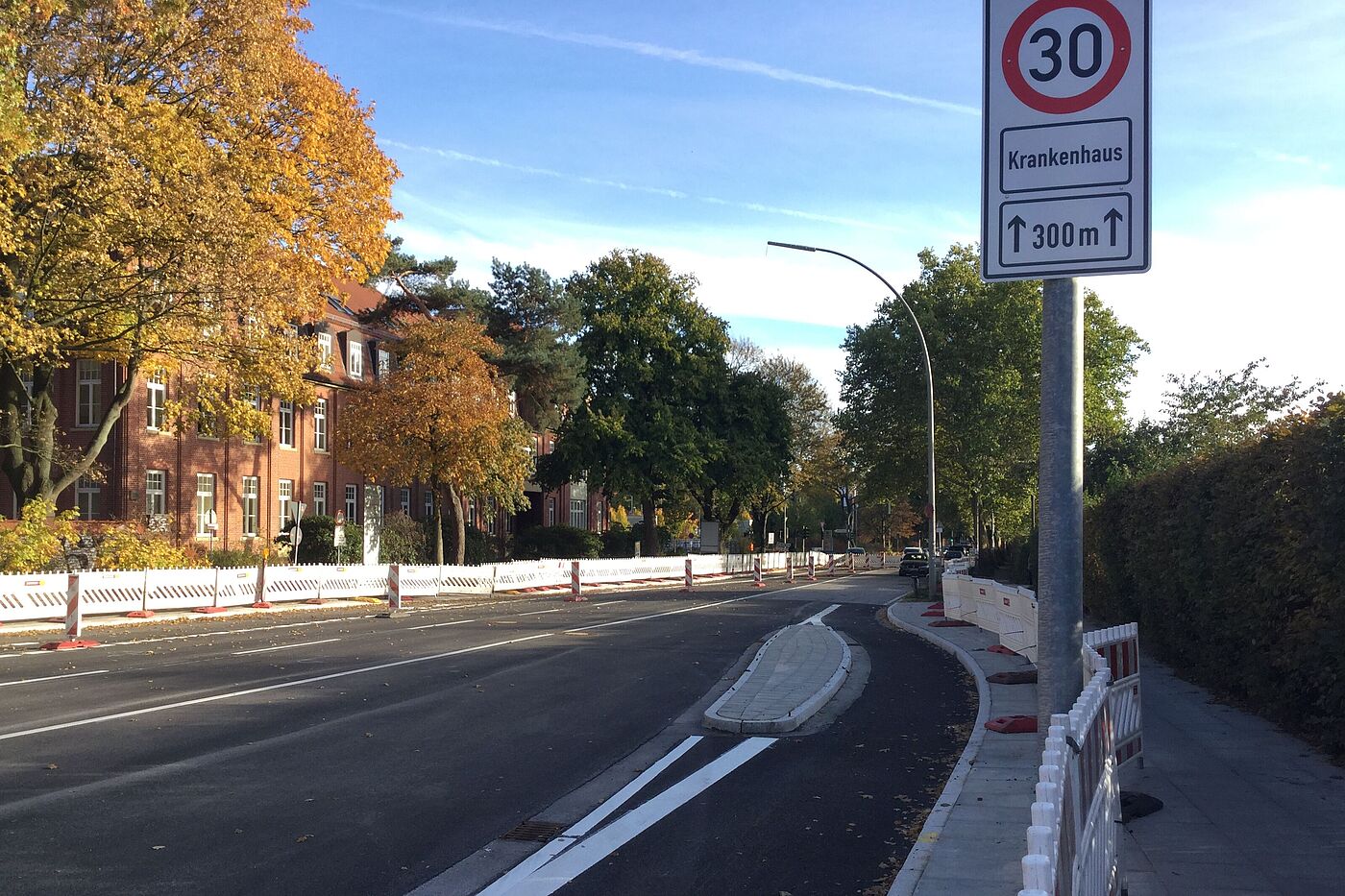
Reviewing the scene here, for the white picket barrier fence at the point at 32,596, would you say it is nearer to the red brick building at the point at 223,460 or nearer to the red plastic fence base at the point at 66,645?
the red plastic fence base at the point at 66,645

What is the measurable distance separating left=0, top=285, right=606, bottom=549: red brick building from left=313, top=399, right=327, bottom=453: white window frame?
0.06 metres

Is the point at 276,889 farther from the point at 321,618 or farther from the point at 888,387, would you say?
the point at 888,387

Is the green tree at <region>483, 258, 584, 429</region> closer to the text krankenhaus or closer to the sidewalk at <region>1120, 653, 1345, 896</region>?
the sidewalk at <region>1120, 653, 1345, 896</region>

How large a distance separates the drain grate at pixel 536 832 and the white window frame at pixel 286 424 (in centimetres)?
3909

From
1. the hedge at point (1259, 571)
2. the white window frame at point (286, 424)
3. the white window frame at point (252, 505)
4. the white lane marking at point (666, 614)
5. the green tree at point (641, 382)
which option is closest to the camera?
the hedge at point (1259, 571)

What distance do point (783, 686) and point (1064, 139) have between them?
9.38 m

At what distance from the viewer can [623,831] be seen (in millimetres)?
7184

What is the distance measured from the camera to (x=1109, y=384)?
188ft

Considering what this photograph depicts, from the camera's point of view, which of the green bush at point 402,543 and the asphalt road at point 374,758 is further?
the green bush at point 402,543

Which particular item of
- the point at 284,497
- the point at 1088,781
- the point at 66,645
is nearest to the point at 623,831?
the point at 1088,781

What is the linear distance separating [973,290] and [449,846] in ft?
166

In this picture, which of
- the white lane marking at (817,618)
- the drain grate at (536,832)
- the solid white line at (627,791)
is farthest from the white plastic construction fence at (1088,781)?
the white lane marking at (817,618)

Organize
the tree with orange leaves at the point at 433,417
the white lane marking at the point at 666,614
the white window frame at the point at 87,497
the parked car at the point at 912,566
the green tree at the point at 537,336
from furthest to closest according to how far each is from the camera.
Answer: the parked car at the point at 912,566
the green tree at the point at 537,336
the tree with orange leaves at the point at 433,417
the white window frame at the point at 87,497
the white lane marking at the point at 666,614

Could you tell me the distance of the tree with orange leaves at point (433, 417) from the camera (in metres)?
37.2
